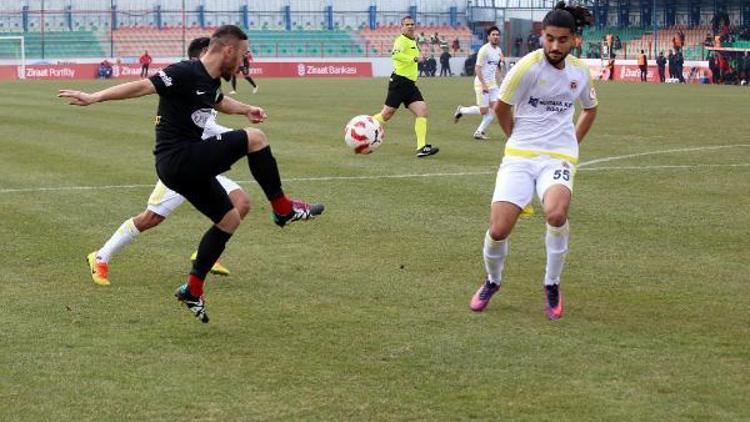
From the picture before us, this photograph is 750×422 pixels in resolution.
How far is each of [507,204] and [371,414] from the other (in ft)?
9.00

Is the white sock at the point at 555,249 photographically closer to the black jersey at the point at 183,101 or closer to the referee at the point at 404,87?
the black jersey at the point at 183,101

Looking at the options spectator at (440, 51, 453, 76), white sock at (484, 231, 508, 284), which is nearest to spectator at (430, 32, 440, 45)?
spectator at (440, 51, 453, 76)

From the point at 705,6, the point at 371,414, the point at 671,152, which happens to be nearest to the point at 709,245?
the point at 371,414

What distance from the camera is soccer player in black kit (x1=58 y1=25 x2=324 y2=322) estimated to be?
28.5 feet

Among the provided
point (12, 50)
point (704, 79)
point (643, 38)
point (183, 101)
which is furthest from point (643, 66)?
point (183, 101)

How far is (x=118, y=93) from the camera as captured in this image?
8.47 metres

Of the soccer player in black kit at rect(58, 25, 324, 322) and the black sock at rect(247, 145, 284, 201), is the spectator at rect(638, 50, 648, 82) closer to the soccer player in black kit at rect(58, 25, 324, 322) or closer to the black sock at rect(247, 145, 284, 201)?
the black sock at rect(247, 145, 284, 201)

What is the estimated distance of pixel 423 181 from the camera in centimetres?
1731

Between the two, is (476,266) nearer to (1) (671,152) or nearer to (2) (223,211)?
(2) (223,211)

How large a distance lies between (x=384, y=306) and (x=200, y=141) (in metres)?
1.81

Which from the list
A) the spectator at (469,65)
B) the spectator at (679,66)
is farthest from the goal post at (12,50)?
the spectator at (679,66)

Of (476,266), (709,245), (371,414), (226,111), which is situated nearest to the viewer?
(371,414)

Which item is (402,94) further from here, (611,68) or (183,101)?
(611,68)

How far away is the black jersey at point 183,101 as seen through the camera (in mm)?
8625
